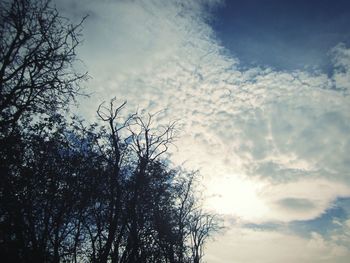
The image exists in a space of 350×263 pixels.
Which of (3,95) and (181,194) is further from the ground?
(181,194)

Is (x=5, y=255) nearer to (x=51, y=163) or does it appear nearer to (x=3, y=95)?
(x=51, y=163)

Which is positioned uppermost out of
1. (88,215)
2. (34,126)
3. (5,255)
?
(34,126)

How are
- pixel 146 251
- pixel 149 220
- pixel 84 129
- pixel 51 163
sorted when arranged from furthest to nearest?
pixel 146 251, pixel 149 220, pixel 84 129, pixel 51 163

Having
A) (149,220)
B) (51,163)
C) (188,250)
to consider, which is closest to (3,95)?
(51,163)

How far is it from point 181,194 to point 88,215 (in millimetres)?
13204

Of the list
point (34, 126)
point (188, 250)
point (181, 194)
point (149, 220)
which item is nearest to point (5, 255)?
point (34, 126)

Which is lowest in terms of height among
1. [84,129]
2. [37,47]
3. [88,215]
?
[88,215]

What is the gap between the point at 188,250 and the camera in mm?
36562

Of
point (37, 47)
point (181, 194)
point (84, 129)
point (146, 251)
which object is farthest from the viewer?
point (181, 194)

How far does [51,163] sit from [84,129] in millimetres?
3451

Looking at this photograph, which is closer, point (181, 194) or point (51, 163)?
point (51, 163)

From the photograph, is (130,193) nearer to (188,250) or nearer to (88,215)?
(88,215)

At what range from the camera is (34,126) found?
15539mm

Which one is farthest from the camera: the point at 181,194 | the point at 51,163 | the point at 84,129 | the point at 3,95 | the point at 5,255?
the point at 181,194
